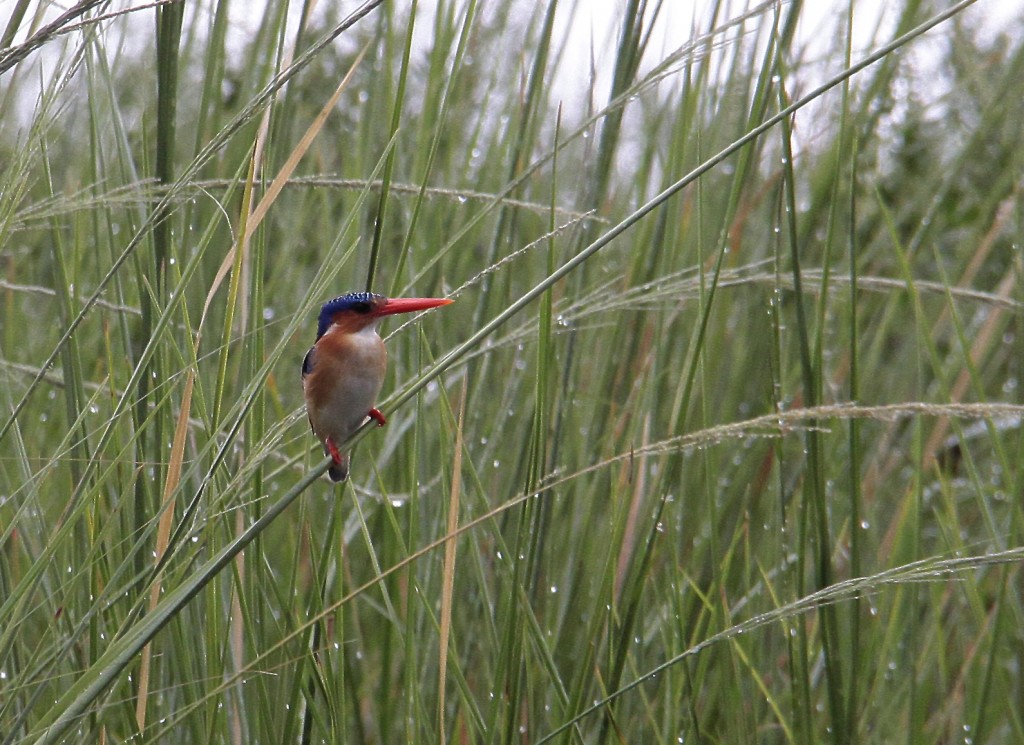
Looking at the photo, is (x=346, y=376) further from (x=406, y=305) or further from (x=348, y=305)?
(x=406, y=305)

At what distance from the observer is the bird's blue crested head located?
1822 millimetres

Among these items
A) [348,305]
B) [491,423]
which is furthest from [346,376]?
[491,423]

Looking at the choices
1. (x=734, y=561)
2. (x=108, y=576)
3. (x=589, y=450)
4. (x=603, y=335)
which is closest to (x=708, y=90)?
(x=603, y=335)

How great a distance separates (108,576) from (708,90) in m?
1.34

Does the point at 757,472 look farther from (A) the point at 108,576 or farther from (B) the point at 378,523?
(A) the point at 108,576

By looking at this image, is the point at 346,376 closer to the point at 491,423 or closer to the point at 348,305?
the point at 348,305

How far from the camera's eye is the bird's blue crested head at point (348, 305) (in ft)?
5.98

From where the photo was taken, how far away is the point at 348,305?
1990mm

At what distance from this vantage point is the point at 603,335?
2080mm

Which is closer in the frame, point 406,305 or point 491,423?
point 406,305

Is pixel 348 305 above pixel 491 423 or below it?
above

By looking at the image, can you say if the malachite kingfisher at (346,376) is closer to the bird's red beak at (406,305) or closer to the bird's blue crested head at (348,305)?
the bird's blue crested head at (348,305)

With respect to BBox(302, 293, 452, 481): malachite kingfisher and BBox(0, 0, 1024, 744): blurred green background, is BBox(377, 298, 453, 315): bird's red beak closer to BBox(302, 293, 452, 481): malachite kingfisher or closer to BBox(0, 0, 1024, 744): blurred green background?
BBox(0, 0, 1024, 744): blurred green background

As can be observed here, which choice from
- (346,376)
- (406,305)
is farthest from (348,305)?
(406,305)
